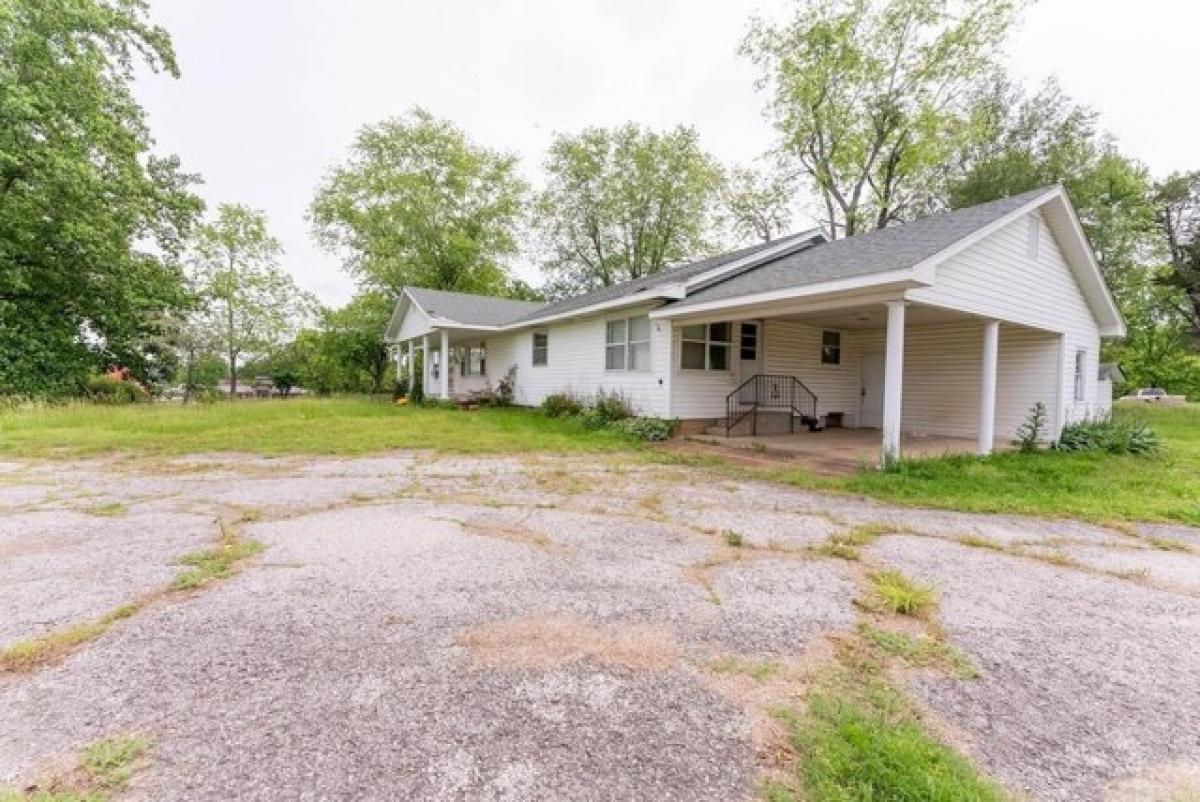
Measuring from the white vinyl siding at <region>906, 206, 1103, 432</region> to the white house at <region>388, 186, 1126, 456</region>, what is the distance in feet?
0.11

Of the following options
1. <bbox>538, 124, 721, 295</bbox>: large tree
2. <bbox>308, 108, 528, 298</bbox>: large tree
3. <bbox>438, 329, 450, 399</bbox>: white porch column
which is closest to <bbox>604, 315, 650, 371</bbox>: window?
<bbox>438, 329, 450, 399</bbox>: white porch column

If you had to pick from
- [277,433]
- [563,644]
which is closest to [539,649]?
[563,644]

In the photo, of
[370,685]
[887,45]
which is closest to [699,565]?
[370,685]

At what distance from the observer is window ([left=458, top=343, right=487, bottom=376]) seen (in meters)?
19.8

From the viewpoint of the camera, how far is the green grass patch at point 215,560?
3070 millimetres

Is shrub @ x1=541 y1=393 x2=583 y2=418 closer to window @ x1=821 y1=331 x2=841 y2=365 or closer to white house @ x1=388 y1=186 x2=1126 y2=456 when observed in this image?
white house @ x1=388 y1=186 x2=1126 y2=456

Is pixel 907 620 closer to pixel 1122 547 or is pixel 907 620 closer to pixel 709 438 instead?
pixel 1122 547

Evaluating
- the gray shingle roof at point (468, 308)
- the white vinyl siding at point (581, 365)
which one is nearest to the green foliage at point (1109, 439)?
the white vinyl siding at point (581, 365)

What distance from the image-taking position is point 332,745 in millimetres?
1730

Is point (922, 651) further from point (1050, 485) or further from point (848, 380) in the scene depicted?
point (848, 380)

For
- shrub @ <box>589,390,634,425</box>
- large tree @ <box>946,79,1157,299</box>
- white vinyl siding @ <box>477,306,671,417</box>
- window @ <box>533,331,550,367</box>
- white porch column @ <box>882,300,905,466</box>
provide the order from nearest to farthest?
1. white porch column @ <box>882,300,905,466</box>
2. white vinyl siding @ <box>477,306,671,417</box>
3. shrub @ <box>589,390,634,425</box>
4. window @ <box>533,331,550,367</box>
5. large tree @ <box>946,79,1157,299</box>

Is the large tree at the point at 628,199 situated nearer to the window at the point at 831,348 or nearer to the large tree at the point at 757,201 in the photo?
the large tree at the point at 757,201

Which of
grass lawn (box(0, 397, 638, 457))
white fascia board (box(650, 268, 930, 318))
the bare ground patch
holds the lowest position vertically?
the bare ground patch

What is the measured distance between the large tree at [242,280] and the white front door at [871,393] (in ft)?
80.5
